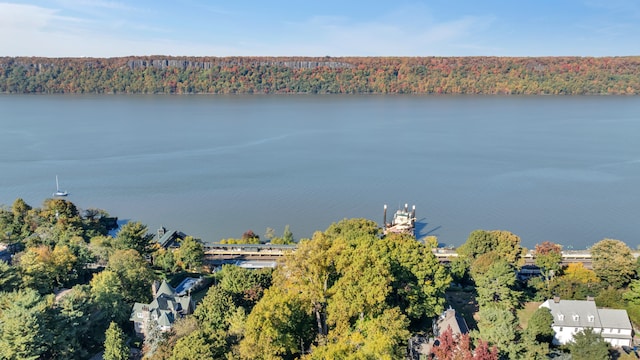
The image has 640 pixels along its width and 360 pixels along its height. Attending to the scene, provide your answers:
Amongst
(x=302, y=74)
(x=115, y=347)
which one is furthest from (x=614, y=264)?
(x=302, y=74)

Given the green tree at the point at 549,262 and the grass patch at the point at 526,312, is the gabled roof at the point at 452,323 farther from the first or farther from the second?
the green tree at the point at 549,262

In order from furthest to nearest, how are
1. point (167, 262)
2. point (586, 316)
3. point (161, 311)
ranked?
point (167, 262), point (586, 316), point (161, 311)

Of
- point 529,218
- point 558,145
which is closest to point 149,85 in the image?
point 558,145

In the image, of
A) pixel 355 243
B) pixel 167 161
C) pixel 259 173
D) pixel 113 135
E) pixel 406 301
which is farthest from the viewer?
pixel 113 135

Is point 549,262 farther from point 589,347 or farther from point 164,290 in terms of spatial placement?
point 164,290

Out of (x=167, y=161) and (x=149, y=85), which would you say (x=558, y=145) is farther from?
(x=149, y=85)

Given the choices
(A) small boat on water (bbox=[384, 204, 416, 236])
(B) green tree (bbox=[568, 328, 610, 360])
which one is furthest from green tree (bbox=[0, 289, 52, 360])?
(A) small boat on water (bbox=[384, 204, 416, 236])

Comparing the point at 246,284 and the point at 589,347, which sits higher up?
the point at 246,284
